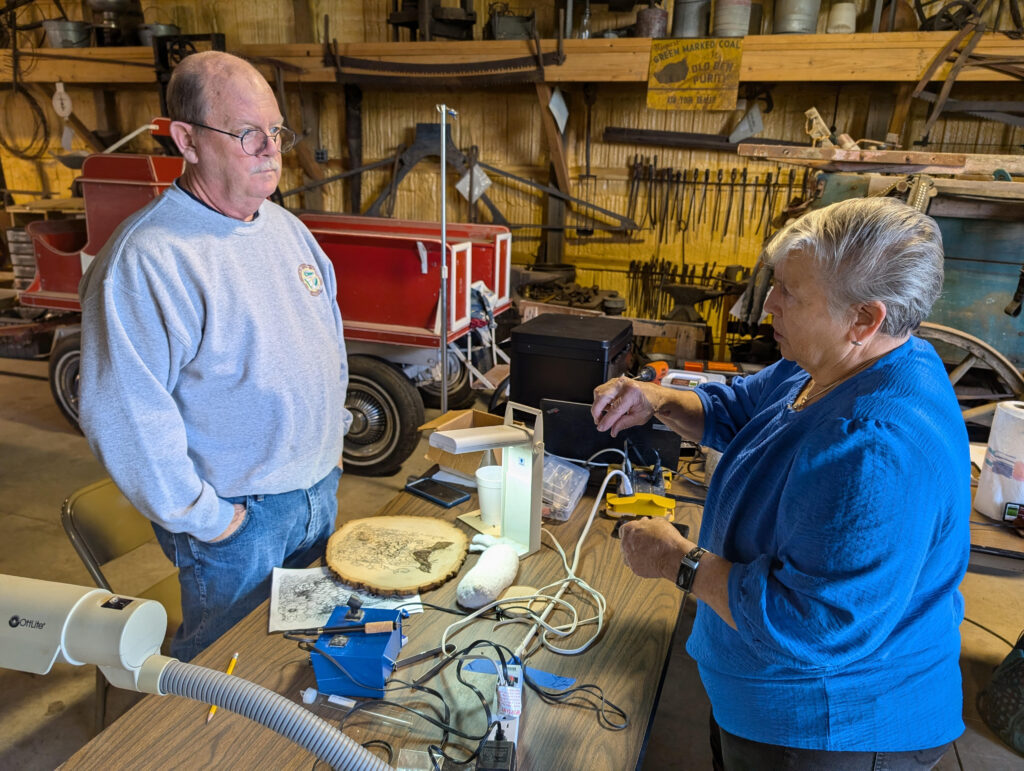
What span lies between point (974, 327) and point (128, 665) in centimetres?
408

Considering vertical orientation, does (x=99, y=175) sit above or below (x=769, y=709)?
above

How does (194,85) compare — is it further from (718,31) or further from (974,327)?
(718,31)

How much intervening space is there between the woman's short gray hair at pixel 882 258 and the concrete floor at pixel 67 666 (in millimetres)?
1703

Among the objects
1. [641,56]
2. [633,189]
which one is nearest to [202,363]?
[641,56]

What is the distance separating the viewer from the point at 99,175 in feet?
12.3

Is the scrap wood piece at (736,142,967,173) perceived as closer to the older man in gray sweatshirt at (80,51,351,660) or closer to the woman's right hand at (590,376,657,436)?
the woman's right hand at (590,376,657,436)

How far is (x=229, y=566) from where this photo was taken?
1534 millimetres

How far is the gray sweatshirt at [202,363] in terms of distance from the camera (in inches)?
51.5

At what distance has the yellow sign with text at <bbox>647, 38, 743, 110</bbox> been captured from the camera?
4.50 m

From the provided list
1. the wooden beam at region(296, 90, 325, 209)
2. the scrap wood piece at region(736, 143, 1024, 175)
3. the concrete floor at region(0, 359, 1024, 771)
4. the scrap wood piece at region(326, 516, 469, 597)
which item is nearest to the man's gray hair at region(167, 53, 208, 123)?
the scrap wood piece at region(326, 516, 469, 597)

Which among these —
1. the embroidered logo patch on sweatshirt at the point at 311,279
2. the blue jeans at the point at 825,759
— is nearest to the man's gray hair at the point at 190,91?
the embroidered logo patch on sweatshirt at the point at 311,279

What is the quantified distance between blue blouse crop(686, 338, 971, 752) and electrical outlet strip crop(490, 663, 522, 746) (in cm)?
37

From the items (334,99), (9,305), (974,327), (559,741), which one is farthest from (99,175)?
(974,327)

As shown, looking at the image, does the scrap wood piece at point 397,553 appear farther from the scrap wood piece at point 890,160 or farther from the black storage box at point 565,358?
the scrap wood piece at point 890,160
